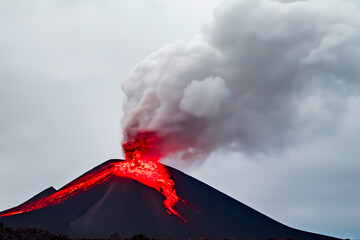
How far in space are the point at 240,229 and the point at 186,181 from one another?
11.1 metres

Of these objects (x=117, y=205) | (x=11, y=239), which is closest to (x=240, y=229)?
(x=117, y=205)

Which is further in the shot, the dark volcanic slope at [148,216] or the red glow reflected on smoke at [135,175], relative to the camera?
the red glow reflected on smoke at [135,175]

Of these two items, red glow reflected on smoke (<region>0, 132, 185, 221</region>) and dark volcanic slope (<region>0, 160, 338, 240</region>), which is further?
red glow reflected on smoke (<region>0, 132, 185, 221</region>)

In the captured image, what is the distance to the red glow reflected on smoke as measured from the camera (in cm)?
5541

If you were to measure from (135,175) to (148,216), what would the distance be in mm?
10850

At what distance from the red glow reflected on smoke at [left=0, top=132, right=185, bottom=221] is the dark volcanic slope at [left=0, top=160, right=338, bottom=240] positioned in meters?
1.32

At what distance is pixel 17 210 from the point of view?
5575 cm

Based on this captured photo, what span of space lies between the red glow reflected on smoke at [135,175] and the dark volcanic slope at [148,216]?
132 centimetres

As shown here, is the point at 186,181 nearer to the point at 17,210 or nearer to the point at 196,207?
the point at 196,207

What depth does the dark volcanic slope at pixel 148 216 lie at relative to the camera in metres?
45.3

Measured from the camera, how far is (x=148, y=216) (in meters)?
48.0

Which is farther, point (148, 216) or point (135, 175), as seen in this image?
point (135, 175)

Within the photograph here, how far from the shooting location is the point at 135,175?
191 feet

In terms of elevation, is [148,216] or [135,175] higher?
[135,175]
